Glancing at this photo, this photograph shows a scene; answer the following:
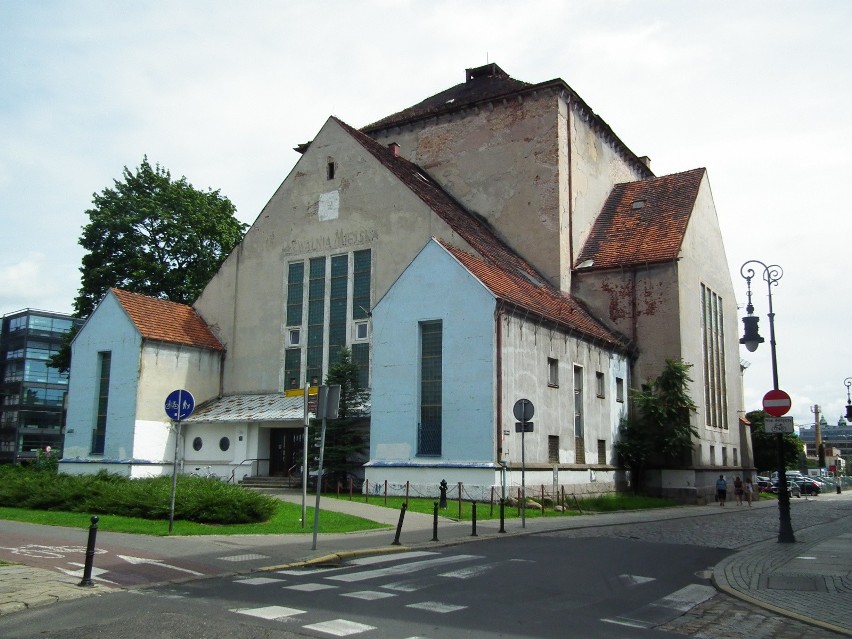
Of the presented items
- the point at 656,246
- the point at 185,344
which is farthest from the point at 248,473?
the point at 656,246

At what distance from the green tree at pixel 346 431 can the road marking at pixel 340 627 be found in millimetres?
19324

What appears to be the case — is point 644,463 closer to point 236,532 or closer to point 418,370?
point 418,370

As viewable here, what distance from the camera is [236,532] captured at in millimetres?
15914

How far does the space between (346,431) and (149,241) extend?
69.0 ft

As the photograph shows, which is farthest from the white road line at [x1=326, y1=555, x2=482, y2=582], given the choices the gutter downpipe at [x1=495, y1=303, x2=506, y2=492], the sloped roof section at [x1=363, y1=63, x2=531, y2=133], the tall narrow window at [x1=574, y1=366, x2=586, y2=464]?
the sloped roof section at [x1=363, y1=63, x2=531, y2=133]

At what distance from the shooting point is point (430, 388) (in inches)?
1037

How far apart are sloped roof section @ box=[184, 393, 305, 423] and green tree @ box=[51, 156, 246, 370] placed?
36.7 ft

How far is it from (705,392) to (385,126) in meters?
21.2

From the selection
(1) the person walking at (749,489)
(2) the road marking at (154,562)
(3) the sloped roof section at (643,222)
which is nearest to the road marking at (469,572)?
(2) the road marking at (154,562)

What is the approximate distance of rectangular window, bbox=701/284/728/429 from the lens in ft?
124

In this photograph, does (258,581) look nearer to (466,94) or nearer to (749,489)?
(749,489)

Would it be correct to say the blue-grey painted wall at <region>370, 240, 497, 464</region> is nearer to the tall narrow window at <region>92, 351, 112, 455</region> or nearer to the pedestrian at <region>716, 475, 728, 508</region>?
the tall narrow window at <region>92, 351, 112, 455</region>

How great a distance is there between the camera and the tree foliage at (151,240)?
42500 millimetres

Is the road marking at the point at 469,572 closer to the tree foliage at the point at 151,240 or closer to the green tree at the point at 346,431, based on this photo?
the green tree at the point at 346,431
